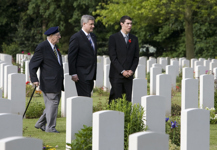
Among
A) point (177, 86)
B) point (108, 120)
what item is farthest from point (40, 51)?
point (177, 86)

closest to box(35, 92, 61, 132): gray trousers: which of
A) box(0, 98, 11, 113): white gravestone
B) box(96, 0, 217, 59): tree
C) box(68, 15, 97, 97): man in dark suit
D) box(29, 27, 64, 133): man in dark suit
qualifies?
box(29, 27, 64, 133): man in dark suit

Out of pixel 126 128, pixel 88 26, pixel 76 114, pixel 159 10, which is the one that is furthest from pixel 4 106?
pixel 159 10

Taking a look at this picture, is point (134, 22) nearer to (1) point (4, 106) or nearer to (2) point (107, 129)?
(1) point (4, 106)

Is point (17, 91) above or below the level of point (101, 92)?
above

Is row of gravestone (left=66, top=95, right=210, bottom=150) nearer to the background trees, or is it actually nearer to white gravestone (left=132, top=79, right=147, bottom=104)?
white gravestone (left=132, top=79, right=147, bottom=104)

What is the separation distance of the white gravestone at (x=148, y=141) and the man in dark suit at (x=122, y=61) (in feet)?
12.7

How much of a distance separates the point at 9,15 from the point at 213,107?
26.8 meters

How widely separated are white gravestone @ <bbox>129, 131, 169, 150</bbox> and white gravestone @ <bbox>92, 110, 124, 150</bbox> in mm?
1003

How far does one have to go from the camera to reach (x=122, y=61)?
24.7ft

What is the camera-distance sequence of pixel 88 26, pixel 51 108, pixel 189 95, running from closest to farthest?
pixel 51 108 < pixel 88 26 < pixel 189 95

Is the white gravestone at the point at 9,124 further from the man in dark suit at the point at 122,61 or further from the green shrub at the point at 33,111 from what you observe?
the green shrub at the point at 33,111

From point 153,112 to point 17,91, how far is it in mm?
3654

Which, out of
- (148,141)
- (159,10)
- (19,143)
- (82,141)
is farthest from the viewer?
(159,10)

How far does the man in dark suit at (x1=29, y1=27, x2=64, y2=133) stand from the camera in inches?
284
